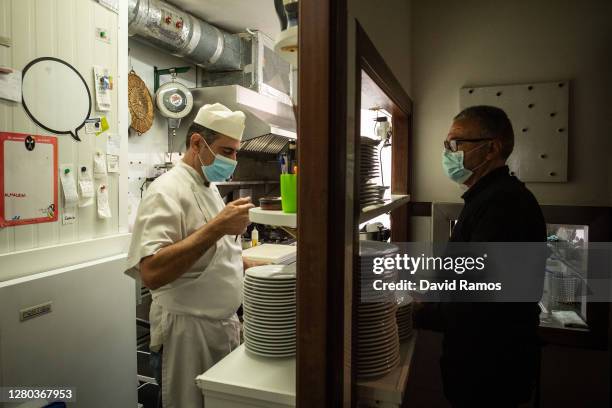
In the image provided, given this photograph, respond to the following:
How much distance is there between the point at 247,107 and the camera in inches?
159

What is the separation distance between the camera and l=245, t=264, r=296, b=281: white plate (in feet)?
→ 4.12

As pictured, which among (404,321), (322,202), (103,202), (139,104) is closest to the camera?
(322,202)

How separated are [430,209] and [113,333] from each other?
6.51ft

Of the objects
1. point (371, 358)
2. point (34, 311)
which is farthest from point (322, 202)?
point (34, 311)

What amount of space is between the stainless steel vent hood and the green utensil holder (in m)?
2.89

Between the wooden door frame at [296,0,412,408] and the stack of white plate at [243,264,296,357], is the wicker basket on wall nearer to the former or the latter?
the stack of white plate at [243,264,296,357]

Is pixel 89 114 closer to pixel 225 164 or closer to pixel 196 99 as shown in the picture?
pixel 225 164

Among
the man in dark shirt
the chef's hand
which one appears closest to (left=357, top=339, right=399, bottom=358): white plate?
the man in dark shirt

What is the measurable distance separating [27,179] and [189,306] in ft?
3.11

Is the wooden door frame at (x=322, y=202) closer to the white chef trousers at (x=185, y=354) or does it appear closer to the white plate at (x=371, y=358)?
the white plate at (x=371, y=358)

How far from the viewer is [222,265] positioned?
5.95ft

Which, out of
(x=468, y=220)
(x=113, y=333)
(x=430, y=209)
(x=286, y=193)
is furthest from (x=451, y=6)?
(x=113, y=333)

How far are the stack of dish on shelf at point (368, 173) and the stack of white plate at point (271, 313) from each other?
1.13ft

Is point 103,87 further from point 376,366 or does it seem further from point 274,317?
point 376,366
